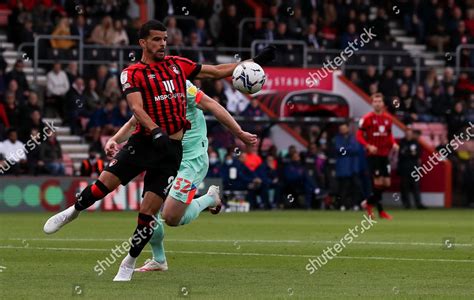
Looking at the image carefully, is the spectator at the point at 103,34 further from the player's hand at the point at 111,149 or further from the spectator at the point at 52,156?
the player's hand at the point at 111,149

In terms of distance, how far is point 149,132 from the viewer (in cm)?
1295

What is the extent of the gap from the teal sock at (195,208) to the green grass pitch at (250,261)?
537mm

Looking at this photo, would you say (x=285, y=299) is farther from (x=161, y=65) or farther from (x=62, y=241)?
(x=62, y=241)

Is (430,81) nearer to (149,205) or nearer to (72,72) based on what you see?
(72,72)

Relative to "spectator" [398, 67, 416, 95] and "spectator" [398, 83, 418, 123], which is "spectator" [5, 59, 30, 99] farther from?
"spectator" [398, 67, 416, 95]

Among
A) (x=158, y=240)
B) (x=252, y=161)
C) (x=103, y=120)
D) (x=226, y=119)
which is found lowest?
(x=252, y=161)

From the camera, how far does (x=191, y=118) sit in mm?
15109

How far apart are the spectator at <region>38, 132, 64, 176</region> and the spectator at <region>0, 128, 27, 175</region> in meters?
0.49

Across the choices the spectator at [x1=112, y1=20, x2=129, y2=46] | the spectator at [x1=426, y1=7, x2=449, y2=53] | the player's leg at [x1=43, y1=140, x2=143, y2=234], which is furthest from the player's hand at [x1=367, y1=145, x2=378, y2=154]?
the spectator at [x1=426, y1=7, x2=449, y2=53]

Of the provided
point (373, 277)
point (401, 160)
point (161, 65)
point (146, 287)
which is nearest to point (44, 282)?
point (146, 287)

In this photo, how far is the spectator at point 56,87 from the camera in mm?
31984

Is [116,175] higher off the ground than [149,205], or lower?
higher
